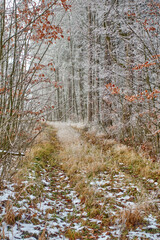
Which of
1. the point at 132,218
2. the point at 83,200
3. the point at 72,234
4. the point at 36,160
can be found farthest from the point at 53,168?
the point at 132,218

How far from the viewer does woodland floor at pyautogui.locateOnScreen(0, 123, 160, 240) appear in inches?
117

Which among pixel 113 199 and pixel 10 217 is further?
pixel 113 199

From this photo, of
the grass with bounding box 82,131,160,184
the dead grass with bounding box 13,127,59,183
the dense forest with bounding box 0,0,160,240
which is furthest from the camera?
the grass with bounding box 82,131,160,184

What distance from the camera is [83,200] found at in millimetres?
4078

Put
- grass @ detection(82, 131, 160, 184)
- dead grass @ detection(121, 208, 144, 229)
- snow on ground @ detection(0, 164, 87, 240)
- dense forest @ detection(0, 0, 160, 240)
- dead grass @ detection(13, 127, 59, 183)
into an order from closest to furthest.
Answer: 1. snow on ground @ detection(0, 164, 87, 240)
2. dense forest @ detection(0, 0, 160, 240)
3. dead grass @ detection(121, 208, 144, 229)
4. dead grass @ detection(13, 127, 59, 183)
5. grass @ detection(82, 131, 160, 184)

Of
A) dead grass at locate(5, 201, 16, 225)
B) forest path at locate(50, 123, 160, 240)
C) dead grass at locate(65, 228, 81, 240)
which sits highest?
dead grass at locate(5, 201, 16, 225)

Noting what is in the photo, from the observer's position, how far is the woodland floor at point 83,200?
2.98m

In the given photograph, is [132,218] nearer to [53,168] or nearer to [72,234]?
[72,234]

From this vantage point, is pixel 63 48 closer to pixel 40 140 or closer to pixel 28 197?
pixel 40 140

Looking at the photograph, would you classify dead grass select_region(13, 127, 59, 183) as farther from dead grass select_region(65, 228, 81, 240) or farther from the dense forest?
dead grass select_region(65, 228, 81, 240)

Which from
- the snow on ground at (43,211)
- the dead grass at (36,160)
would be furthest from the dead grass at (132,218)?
the dead grass at (36,160)

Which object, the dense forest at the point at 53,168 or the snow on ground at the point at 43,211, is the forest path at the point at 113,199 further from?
the snow on ground at the point at 43,211

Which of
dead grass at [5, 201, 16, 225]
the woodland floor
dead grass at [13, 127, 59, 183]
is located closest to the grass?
the woodland floor

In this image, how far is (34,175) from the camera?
493 centimetres
